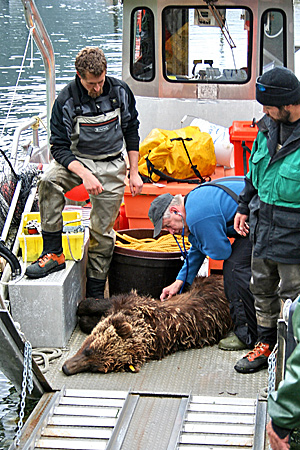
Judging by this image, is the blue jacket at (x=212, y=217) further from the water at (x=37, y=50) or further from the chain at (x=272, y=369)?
the water at (x=37, y=50)

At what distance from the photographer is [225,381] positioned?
182 inches

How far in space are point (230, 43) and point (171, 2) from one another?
0.80 meters

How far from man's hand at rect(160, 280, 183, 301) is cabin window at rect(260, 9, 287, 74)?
3.23 meters

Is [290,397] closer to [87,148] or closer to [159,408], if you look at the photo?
[159,408]

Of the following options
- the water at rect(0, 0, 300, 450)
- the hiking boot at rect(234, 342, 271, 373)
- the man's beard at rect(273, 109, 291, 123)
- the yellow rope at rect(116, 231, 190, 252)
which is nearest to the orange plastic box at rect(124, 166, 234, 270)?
the yellow rope at rect(116, 231, 190, 252)

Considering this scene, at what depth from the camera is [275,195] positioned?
4156 mm

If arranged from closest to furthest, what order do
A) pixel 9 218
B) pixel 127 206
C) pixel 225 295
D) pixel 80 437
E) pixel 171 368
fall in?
1. pixel 80 437
2. pixel 171 368
3. pixel 225 295
4. pixel 9 218
5. pixel 127 206

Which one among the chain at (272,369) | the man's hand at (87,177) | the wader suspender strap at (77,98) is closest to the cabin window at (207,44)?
the wader suspender strap at (77,98)

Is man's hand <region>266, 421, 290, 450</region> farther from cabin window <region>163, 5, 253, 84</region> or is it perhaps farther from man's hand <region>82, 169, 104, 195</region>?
cabin window <region>163, 5, 253, 84</region>

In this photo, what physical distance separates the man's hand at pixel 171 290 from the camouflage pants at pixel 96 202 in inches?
22.9

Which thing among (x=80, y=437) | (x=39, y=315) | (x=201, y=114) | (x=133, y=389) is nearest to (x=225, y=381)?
(x=133, y=389)

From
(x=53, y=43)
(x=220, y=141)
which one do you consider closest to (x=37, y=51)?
(x=53, y=43)

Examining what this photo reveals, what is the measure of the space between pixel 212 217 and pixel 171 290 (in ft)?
2.96

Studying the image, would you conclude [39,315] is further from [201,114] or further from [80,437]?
[201,114]
